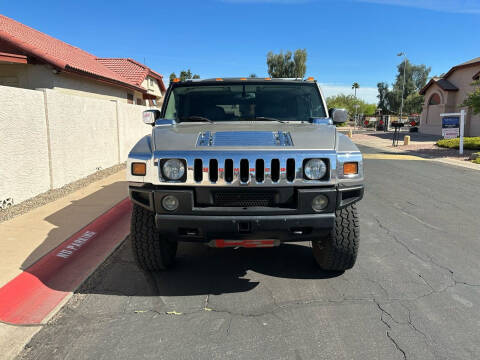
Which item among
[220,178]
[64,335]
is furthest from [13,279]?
[220,178]

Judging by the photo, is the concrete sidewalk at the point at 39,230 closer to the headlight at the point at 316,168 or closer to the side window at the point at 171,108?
the side window at the point at 171,108

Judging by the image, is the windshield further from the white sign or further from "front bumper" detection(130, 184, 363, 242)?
the white sign

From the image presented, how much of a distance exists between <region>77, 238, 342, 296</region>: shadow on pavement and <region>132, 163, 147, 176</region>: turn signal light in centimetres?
112

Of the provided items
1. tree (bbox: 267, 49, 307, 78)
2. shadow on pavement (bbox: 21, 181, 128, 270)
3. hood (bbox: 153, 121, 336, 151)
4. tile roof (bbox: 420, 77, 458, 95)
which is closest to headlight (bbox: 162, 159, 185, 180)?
hood (bbox: 153, 121, 336, 151)

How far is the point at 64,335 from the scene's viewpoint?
8.98 ft

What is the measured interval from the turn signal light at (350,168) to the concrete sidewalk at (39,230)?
2.65 meters

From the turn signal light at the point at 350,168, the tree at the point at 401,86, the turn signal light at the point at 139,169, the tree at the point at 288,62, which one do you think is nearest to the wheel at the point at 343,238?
the turn signal light at the point at 350,168

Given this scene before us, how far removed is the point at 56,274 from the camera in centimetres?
378

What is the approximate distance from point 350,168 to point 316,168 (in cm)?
30

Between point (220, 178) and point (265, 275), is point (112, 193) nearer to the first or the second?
point (265, 275)

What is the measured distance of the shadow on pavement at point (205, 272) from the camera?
11.4ft

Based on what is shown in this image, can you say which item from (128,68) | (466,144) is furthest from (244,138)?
(128,68)

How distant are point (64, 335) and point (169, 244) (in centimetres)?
124

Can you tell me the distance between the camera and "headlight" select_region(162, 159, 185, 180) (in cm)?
297
